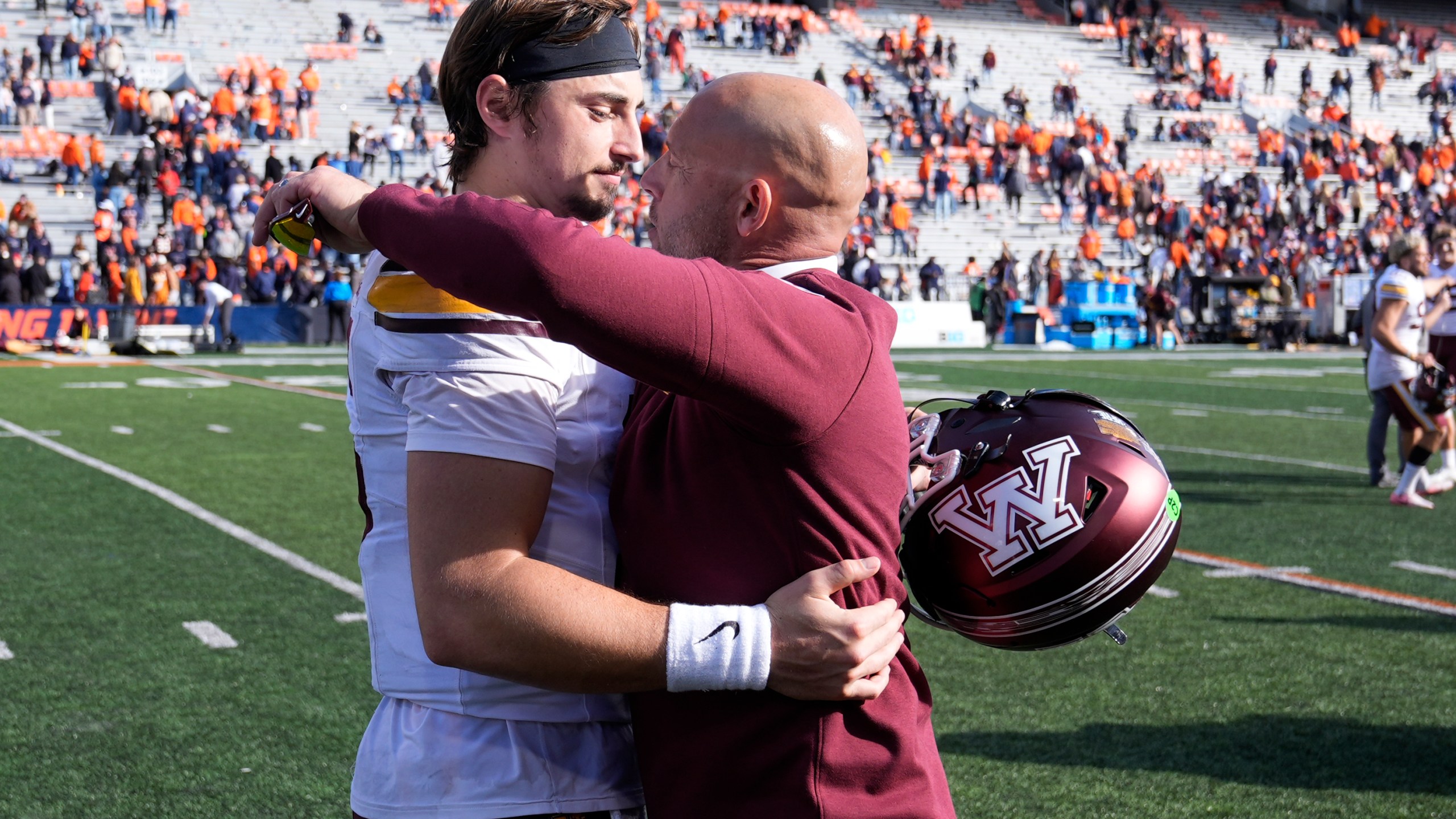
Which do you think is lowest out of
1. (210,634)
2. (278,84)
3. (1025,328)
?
(1025,328)

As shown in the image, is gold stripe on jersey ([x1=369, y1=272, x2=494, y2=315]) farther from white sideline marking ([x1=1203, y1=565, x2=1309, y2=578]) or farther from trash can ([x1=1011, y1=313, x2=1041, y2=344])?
trash can ([x1=1011, y1=313, x2=1041, y2=344])

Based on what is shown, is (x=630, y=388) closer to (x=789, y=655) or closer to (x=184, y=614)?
(x=789, y=655)

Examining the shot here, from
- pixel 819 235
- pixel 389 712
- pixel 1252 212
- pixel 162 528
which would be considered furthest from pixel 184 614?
pixel 1252 212

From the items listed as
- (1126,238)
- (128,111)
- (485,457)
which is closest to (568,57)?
(485,457)

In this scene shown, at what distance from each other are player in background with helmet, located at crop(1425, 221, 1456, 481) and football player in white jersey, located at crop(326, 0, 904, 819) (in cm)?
849

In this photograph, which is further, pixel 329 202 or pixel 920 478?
pixel 920 478

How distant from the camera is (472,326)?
157cm

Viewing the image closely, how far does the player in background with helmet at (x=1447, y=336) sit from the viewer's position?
912cm

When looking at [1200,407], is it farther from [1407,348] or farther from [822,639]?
[822,639]

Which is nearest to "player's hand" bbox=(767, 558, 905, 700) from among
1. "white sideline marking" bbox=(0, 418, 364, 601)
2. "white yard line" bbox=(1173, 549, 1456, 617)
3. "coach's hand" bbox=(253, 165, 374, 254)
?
"coach's hand" bbox=(253, 165, 374, 254)

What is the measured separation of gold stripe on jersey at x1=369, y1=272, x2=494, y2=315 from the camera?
5.17 ft

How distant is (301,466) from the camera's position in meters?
9.90

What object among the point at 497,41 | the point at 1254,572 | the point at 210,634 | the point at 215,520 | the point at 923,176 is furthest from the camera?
the point at 923,176

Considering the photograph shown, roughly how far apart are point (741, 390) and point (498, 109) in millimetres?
626
